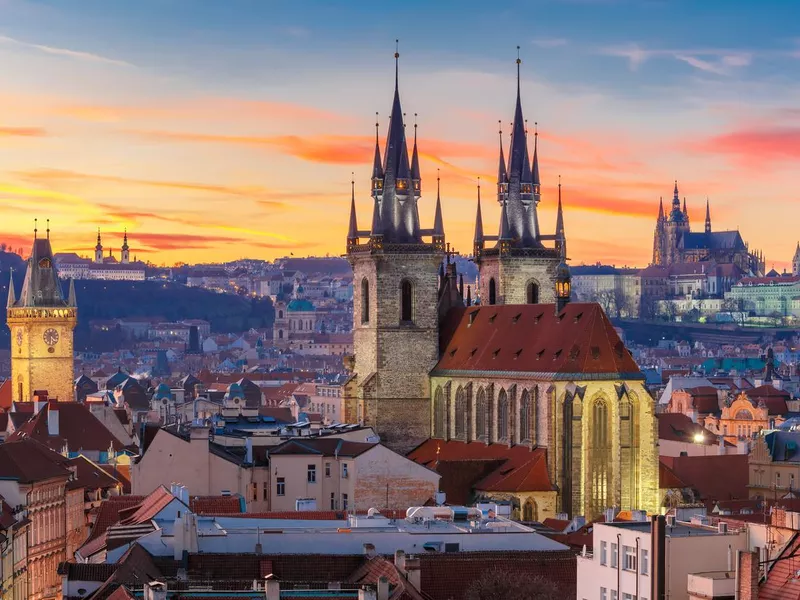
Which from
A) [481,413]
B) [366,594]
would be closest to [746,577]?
[366,594]

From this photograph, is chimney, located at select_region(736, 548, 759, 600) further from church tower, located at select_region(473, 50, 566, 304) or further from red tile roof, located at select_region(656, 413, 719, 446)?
red tile roof, located at select_region(656, 413, 719, 446)

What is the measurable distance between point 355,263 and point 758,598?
70.8 meters

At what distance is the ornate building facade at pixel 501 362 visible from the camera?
90.7 meters

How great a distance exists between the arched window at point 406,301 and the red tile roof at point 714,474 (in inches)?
552

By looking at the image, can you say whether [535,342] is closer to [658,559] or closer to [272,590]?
[272,590]

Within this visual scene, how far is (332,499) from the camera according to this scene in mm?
83688

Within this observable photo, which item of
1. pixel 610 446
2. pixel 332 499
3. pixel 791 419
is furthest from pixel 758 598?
pixel 791 419

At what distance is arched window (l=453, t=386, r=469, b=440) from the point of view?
100581mm

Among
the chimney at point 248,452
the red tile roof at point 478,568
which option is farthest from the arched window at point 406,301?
the red tile roof at point 478,568

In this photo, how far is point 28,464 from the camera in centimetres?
7744

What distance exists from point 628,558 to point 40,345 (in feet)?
342

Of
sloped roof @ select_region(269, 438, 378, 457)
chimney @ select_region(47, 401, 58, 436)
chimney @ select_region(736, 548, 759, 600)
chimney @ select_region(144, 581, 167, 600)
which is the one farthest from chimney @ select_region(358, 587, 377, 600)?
chimney @ select_region(47, 401, 58, 436)

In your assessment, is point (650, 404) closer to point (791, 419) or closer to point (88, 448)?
point (88, 448)

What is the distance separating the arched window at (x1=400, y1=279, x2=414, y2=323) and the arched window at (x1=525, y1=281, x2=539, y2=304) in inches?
312
